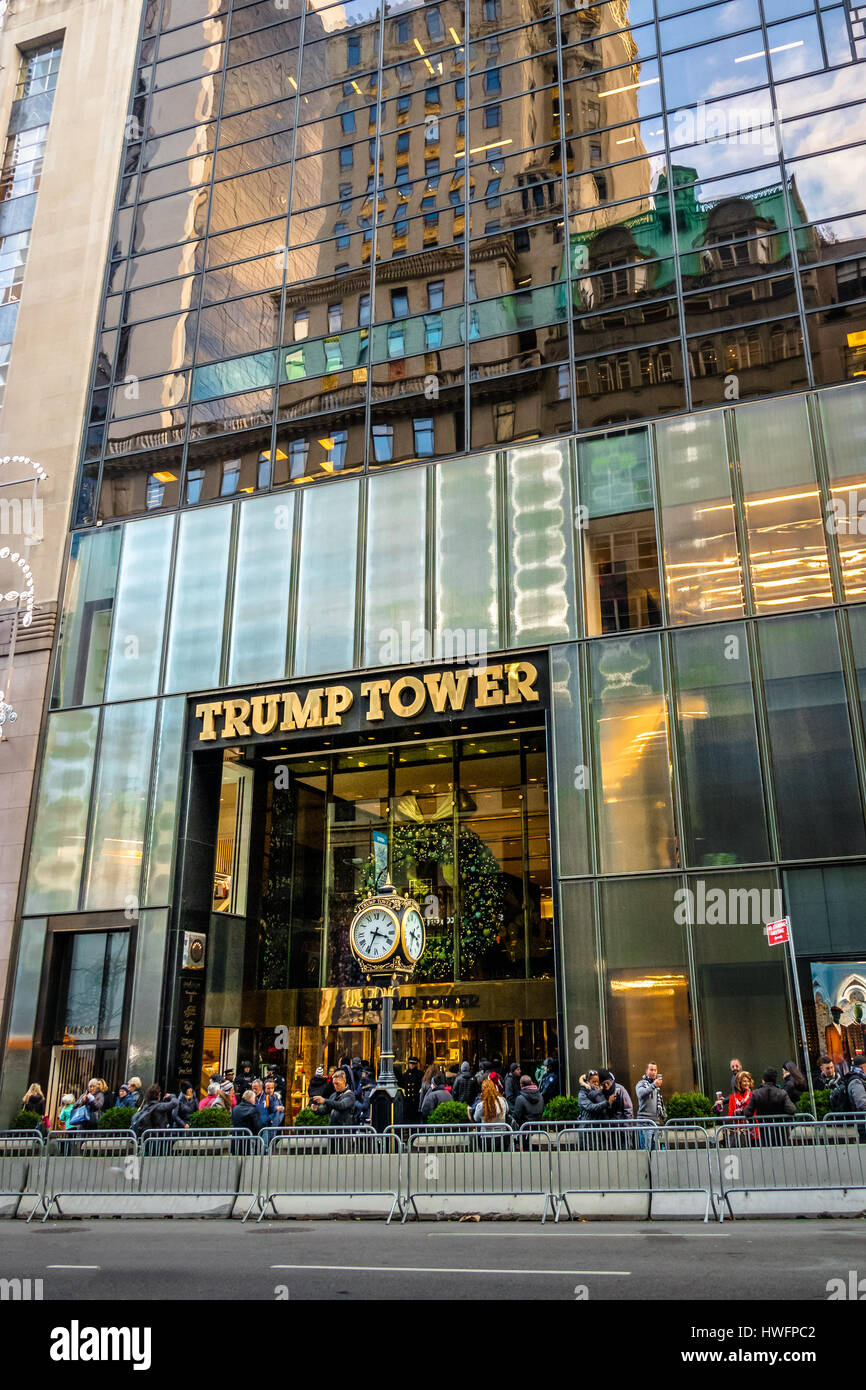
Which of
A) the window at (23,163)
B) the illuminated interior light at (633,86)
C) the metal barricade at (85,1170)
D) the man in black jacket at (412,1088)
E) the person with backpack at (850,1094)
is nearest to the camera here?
the person with backpack at (850,1094)

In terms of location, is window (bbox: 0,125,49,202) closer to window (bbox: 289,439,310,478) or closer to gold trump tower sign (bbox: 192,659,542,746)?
window (bbox: 289,439,310,478)

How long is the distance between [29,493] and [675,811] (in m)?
20.5

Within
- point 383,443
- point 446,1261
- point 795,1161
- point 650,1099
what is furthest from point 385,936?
point 383,443

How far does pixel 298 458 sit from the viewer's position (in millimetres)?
28109

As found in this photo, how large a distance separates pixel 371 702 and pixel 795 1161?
14195 millimetres

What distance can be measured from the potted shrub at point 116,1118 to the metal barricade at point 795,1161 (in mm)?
10943

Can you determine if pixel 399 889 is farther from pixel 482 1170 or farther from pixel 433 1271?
pixel 433 1271

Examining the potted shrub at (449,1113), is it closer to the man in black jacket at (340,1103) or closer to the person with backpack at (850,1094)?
the man in black jacket at (340,1103)

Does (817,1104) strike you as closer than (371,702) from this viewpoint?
Yes

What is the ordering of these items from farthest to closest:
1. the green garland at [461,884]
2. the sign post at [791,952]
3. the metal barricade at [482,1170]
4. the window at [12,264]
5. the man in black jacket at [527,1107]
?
the window at [12,264] < the green garland at [461,884] < the sign post at [791,952] < the man in black jacket at [527,1107] < the metal barricade at [482,1170]

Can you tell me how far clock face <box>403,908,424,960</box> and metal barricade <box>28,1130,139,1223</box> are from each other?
553 centimetres

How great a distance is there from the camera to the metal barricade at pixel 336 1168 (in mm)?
15159

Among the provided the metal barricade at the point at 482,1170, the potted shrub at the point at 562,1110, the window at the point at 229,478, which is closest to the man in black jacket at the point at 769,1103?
the metal barricade at the point at 482,1170

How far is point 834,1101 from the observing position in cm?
1555
